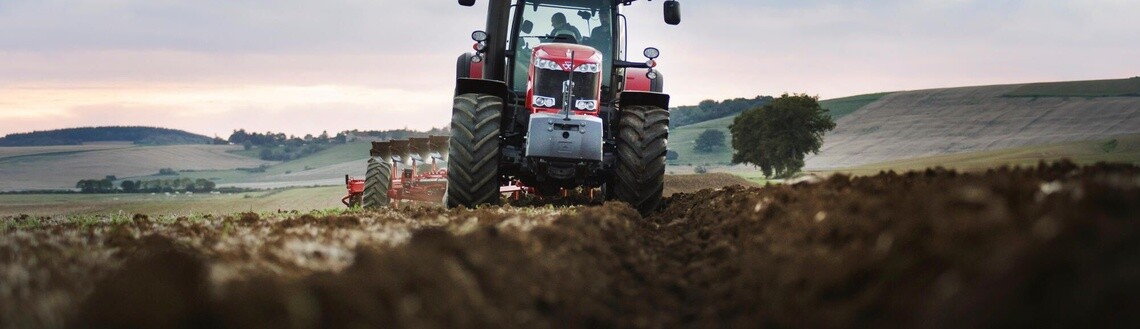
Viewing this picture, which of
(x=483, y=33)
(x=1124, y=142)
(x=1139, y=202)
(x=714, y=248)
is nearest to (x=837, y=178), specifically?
(x=714, y=248)

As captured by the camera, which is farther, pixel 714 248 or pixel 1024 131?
pixel 1024 131

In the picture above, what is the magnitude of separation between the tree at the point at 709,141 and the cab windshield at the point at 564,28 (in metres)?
55.6

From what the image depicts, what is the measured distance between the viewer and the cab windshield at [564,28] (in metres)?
13.9

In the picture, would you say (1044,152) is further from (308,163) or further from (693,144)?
(308,163)

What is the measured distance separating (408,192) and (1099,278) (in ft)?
56.8

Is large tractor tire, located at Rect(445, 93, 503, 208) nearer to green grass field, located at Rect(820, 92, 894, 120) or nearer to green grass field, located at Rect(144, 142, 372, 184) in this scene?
green grass field, located at Rect(820, 92, 894, 120)

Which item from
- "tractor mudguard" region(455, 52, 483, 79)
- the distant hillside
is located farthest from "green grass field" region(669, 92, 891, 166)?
"tractor mudguard" region(455, 52, 483, 79)

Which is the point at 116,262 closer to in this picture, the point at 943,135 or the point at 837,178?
the point at 837,178

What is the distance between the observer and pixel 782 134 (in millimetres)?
49219

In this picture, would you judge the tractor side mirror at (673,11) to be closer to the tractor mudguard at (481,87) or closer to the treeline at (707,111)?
the tractor mudguard at (481,87)

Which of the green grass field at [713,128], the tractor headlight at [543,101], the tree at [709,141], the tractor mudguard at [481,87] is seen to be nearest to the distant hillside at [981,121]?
the green grass field at [713,128]

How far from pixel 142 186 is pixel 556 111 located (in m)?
53.7

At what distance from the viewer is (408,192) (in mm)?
19516

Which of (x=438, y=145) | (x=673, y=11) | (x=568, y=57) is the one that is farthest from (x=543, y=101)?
(x=438, y=145)
